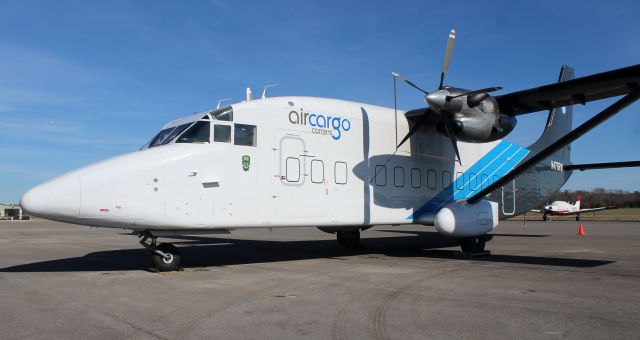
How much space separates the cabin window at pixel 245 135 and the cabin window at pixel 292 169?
97 cm

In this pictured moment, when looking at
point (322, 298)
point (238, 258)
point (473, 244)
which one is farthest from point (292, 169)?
point (473, 244)

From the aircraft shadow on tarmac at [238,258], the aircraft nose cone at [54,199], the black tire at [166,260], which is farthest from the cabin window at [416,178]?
the aircraft nose cone at [54,199]

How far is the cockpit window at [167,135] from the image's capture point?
10594 mm

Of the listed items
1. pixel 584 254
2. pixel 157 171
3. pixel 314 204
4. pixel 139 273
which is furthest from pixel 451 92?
pixel 139 273

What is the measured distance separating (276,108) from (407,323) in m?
6.87

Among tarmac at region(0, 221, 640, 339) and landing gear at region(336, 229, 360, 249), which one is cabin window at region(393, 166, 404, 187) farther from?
landing gear at region(336, 229, 360, 249)

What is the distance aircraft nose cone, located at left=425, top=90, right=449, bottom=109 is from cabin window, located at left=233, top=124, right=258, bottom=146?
14.2ft

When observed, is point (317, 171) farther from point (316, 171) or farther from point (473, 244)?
point (473, 244)

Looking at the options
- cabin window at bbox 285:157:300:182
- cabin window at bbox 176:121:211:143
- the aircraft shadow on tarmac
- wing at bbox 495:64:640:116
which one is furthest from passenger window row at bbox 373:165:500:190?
cabin window at bbox 176:121:211:143

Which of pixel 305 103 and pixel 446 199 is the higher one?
pixel 305 103

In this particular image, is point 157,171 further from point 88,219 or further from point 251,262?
point 251,262

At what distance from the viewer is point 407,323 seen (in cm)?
577

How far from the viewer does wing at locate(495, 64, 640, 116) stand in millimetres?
10705

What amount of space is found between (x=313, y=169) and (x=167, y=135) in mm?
3396
